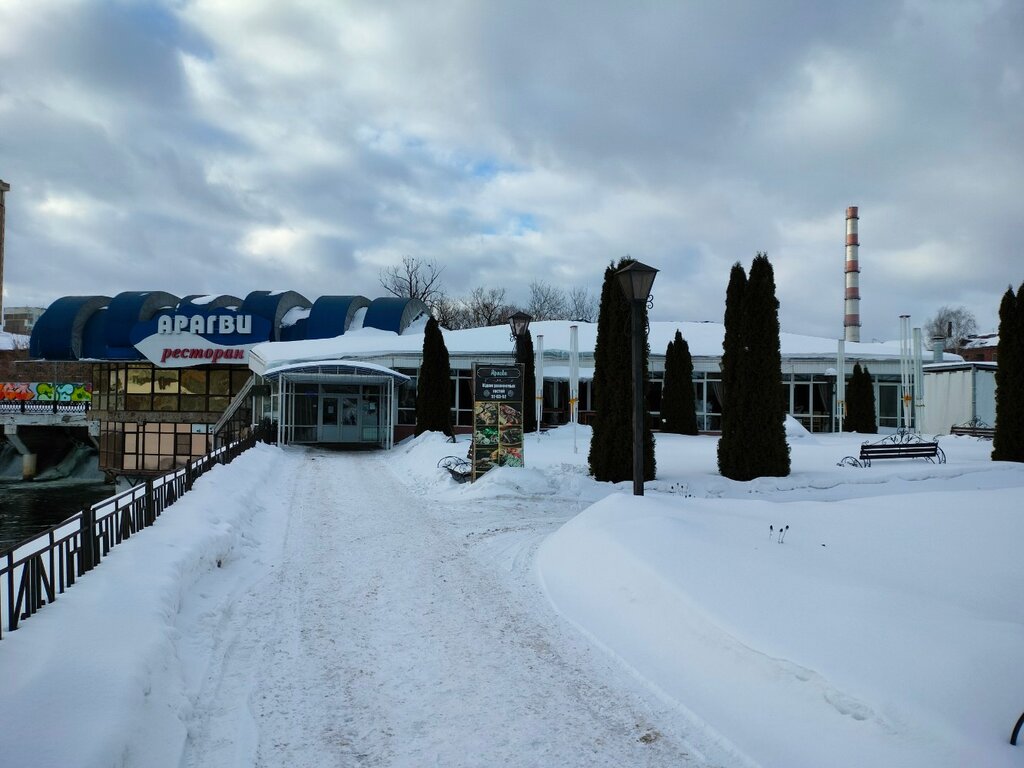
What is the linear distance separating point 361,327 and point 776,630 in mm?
41183

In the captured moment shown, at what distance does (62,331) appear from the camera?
45875 millimetres

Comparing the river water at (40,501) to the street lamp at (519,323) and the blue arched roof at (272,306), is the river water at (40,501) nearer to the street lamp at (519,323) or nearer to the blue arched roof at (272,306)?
the blue arched roof at (272,306)

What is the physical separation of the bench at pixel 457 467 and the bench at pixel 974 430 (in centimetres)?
1896

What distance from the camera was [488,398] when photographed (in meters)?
16.6

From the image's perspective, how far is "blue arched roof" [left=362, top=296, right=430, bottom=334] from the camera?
145ft

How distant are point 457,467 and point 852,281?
42.8 meters

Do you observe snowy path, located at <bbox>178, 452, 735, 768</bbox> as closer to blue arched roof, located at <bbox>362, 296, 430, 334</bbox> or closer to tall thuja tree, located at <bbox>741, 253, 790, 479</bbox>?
tall thuja tree, located at <bbox>741, 253, 790, 479</bbox>

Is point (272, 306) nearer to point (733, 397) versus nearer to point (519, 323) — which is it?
point (519, 323)

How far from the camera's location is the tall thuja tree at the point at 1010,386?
16.9m

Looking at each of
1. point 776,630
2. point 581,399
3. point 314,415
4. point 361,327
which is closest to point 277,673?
point 776,630

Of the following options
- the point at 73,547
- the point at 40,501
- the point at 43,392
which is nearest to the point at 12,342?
the point at 43,392

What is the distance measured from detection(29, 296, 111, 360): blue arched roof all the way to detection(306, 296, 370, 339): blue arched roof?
15.1 m

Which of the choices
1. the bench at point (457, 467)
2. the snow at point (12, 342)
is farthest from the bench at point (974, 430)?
the snow at point (12, 342)

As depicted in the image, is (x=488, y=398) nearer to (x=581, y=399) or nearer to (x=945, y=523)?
(x=945, y=523)
